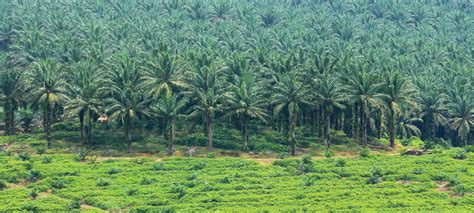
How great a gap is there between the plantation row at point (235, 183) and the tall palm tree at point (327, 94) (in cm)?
729

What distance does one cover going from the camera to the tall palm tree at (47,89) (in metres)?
88.8

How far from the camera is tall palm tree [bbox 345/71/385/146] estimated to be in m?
90.6

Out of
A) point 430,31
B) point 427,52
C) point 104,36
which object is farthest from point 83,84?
point 430,31

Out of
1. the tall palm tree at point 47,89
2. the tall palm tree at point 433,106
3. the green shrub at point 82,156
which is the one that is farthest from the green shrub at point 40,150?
the tall palm tree at point 433,106

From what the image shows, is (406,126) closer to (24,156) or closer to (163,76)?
(163,76)

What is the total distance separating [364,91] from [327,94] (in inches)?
167

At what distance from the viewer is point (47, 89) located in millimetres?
89375

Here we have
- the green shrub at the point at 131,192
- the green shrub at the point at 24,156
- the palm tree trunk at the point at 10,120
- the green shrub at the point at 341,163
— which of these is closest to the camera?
the green shrub at the point at 131,192

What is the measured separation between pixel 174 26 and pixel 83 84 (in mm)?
55210

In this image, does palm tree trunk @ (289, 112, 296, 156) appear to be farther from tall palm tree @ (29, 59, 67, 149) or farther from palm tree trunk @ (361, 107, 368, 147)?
tall palm tree @ (29, 59, 67, 149)

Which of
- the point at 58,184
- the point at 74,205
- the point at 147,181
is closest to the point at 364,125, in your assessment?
the point at 147,181

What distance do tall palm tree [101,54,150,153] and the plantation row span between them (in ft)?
16.8

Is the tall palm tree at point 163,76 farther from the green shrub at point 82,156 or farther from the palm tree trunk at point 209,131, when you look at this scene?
the green shrub at point 82,156

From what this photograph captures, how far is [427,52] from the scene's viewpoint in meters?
134
